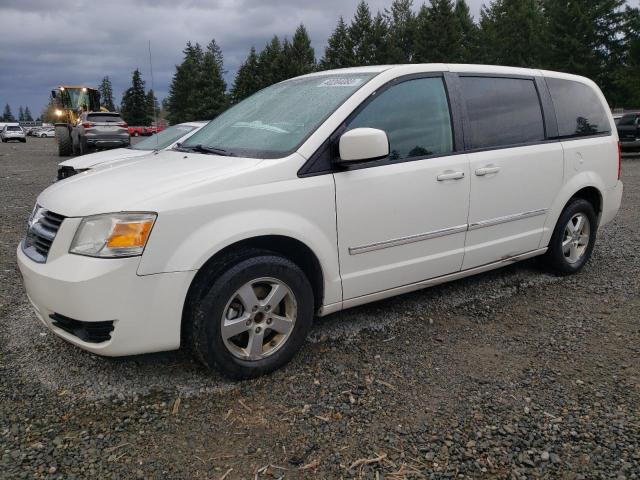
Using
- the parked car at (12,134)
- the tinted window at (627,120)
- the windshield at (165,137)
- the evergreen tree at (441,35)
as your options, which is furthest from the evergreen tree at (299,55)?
the windshield at (165,137)

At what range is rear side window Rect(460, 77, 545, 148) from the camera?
154 inches

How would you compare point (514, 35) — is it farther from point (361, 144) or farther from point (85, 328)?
point (85, 328)

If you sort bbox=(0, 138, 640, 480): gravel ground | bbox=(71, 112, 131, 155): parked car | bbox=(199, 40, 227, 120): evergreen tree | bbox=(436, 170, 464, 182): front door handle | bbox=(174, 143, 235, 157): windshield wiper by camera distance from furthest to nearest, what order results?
bbox=(199, 40, 227, 120): evergreen tree, bbox=(71, 112, 131, 155): parked car, bbox=(436, 170, 464, 182): front door handle, bbox=(174, 143, 235, 157): windshield wiper, bbox=(0, 138, 640, 480): gravel ground

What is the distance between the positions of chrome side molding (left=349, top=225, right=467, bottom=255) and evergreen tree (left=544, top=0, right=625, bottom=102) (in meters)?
40.8

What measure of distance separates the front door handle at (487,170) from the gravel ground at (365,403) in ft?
3.40

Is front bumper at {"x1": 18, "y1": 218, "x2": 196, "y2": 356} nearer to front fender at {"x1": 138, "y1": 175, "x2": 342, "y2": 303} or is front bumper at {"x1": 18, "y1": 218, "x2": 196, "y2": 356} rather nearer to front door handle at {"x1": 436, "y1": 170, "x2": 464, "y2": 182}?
front fender at {"x1": 138, "y1": 175, "x2": 342, "y2": 303}

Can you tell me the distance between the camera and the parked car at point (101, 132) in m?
18.0

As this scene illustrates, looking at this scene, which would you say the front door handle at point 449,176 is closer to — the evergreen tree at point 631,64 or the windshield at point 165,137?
the windshield at point 165,137

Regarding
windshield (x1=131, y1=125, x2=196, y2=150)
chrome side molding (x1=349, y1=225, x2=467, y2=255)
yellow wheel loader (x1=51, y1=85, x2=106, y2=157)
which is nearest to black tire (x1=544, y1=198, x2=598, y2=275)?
chrome side molding (x1=349, y1=225, x2=467, y2=255)

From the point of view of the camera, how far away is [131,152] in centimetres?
841

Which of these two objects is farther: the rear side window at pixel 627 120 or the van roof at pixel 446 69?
the rear side window at pixel 627 120

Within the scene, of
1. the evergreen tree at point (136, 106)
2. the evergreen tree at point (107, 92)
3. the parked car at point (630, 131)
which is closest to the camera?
the parked car at point (630, 131)

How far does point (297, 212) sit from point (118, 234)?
0.95 m

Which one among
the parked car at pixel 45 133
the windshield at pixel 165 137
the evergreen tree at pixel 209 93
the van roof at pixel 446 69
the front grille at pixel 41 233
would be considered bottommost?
the front grille at pixel 41 233
